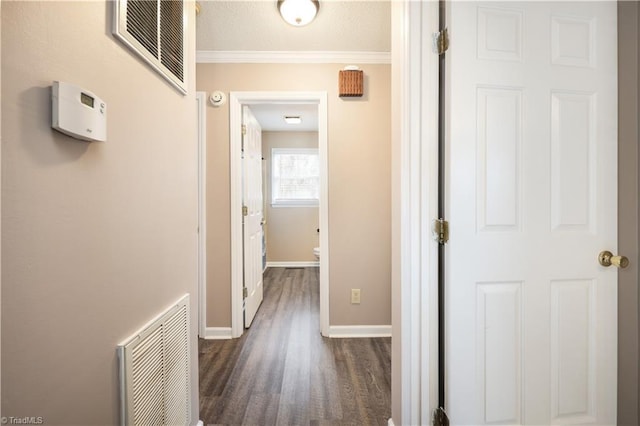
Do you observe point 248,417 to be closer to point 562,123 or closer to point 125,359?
point 125,359

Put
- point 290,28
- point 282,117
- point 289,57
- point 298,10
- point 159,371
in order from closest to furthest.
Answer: point 159,371 < point 298,10 < point 290,28 < point 289,57 < point 282,117

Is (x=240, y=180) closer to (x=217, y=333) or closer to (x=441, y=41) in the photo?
(x=217, y=333)

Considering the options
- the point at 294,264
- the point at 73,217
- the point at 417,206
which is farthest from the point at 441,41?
the point at 294,264

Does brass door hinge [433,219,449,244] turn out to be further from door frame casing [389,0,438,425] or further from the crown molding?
→ the crown molding

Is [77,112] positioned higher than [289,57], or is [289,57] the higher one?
[289,57]

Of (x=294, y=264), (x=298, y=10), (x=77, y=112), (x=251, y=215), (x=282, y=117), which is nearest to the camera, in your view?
(x=77, y=112)

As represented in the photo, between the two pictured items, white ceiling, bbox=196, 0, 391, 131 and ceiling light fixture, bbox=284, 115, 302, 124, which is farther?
ceiling light fixture, bbox=284, 115, 302, 124

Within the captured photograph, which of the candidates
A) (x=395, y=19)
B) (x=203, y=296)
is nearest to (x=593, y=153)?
(x=395, y=19)

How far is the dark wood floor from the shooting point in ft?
5.19

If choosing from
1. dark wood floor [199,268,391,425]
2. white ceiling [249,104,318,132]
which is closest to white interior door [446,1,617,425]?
dark wood floor [199,268,391,425]

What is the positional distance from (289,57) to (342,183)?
1171 mm

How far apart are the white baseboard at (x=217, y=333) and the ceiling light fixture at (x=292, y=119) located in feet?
10.2

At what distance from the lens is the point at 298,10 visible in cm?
185

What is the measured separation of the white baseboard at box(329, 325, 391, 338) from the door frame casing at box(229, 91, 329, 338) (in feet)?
0.27
